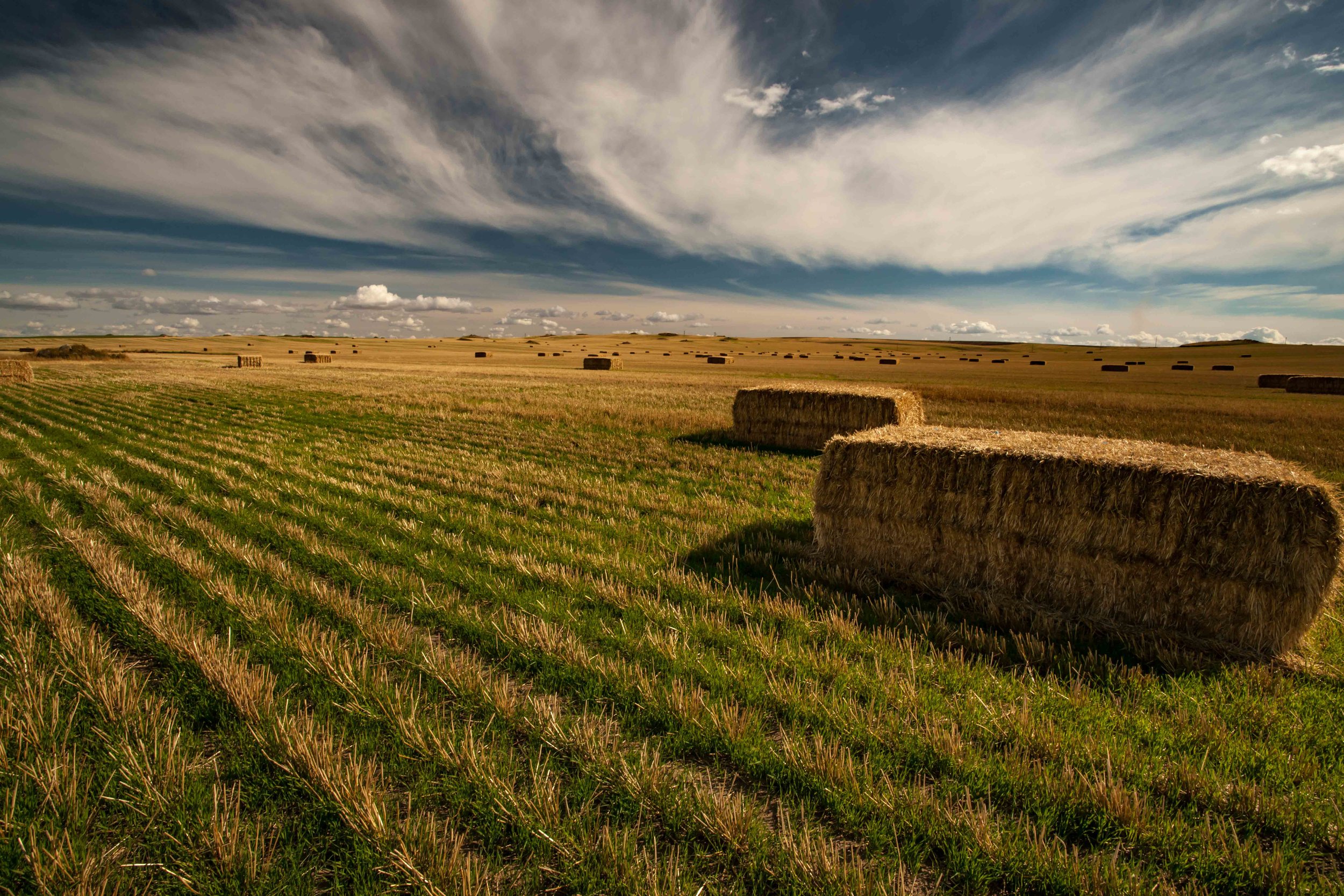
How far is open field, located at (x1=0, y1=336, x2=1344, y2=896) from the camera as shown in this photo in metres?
2.82

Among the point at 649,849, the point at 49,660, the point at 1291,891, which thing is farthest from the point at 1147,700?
the point at 49,660

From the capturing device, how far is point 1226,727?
3.84 m

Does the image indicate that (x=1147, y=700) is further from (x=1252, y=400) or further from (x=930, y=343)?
(x=930, y=343)

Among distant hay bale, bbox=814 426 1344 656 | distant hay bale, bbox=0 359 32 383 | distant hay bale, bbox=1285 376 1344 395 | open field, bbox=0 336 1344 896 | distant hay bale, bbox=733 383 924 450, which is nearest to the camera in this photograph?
open field, bbox=0 336 1344 896

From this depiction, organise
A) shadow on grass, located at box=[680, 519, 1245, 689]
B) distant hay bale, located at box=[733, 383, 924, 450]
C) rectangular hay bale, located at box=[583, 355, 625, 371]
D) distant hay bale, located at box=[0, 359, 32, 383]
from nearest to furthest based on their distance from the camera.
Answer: shadow on grass, located at box=[680, 519, 1245, 689] → distant hay bale, located at box=[733, 383, 924, 450] → distant hay bale, located at box=[0, 359, 32, 383] → rectangular hay bale, located at box=[583, 355, 625, 371]

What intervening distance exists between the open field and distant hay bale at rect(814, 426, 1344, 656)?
23.0 inches

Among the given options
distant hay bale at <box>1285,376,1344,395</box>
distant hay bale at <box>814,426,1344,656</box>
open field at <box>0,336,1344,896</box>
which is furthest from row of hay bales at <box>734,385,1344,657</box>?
distant hay bale at <box>1285,376,1344,395</box>

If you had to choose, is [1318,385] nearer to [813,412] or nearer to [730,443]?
[813,412]

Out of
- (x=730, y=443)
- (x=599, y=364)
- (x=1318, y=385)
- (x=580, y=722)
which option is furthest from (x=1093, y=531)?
(x=599, y=364)

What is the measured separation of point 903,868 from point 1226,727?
2.71 metres

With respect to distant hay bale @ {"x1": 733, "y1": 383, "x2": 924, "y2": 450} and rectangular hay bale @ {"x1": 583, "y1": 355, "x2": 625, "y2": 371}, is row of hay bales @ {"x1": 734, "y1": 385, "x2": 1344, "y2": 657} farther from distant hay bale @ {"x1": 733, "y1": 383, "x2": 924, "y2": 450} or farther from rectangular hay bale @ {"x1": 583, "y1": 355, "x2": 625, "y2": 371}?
rectangular hay bale @ {"x1": 583, "y1": 355, "x2": 625, "y2": 371}

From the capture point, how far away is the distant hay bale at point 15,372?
30422 millimetres

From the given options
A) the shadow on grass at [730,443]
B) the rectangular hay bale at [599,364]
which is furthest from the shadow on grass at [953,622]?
the rectangular hay bale at [599,364]

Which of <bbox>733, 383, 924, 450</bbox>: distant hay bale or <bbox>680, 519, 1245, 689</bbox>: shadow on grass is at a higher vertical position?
<bbox>733, 383, 924, 450</bbox>: distant hay bale
